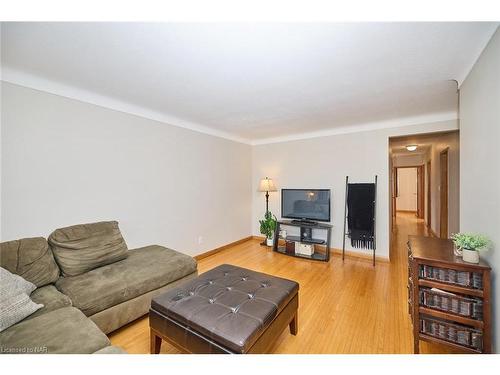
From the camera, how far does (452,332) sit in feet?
4.61

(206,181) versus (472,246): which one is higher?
(206,181)

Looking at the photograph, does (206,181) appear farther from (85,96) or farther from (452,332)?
(452,332)

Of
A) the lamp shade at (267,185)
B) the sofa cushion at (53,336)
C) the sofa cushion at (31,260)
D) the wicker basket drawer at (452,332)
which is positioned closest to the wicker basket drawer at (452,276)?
the wicker basket drawer at (452,332)

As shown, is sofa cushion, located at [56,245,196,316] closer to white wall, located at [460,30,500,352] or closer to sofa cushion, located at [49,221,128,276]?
sofa cushion, located at [49,221,128,276]

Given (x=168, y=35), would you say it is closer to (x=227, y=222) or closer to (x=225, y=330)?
(x=225, y=330)

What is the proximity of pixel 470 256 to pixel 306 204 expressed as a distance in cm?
266

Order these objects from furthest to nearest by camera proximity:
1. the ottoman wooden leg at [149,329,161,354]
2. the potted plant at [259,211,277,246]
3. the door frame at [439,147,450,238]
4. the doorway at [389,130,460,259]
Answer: the potted plant at [259,211,277,246] → the door frame at [439,147,450,238] → the doorway at [389,130,460,259] → the ottoman wooden leg at [149,329,161,354]

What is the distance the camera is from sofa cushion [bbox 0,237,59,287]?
5.14 feet

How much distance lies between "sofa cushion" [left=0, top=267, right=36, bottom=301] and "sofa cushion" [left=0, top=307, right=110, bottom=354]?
19 centimetres

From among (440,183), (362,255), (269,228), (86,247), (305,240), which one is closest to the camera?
(86,247)

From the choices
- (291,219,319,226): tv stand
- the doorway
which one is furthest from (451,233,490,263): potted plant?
(291,219,319,226): tv stand

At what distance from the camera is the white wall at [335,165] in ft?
11.3

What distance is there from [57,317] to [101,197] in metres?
1.48

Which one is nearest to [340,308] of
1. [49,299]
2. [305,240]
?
[305,240]
